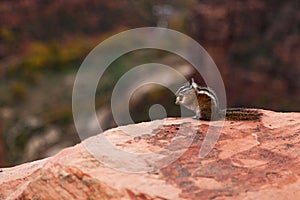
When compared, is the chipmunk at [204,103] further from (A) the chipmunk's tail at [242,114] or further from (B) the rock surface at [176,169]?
(B) the rock surface at [176,169]

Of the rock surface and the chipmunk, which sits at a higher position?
the chipmunk

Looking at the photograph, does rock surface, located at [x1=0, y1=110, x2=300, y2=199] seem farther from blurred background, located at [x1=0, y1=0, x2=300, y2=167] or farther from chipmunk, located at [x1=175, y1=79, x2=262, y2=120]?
blurred background, located at [x1=0, y1=0, x2=300, y2=167]

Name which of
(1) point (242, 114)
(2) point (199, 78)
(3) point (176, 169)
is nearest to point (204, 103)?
(1) point (242, 114)

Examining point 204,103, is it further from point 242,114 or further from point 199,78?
point 199,78

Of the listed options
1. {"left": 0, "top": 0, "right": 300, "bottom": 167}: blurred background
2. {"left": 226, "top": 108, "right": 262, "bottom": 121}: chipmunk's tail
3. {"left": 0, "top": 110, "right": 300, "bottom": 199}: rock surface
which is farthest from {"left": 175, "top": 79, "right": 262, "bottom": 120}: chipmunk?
{"left": 0, "top": 0, "right": 300, "bottom": 167}: blurred background

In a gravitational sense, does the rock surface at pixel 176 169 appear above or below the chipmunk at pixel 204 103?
below

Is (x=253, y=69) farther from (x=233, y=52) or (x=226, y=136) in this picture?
(x=226, y=136)

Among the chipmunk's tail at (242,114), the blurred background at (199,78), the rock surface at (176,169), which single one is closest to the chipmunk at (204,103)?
the chipmunk's tail at (242,114)
